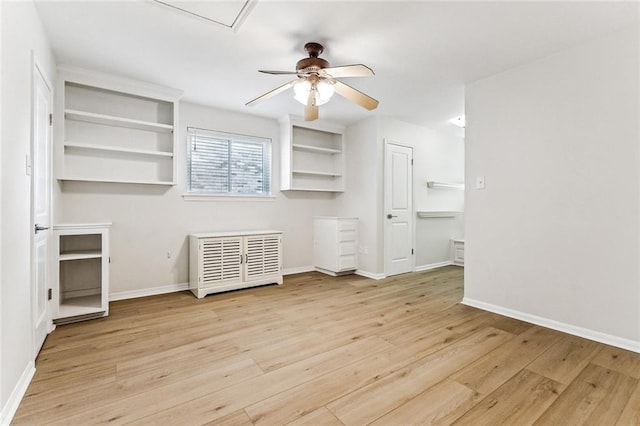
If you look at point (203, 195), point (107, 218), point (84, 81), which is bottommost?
point (107, 218)

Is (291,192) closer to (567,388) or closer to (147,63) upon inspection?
(147,63)

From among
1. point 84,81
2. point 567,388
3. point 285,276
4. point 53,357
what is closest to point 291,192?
point 285,276

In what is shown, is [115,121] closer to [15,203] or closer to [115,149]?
[115,149]

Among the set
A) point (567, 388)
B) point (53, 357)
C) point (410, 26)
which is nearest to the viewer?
point (567, 388)

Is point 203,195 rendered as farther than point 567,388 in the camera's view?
Yes

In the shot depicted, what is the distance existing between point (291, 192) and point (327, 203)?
2.49 feet

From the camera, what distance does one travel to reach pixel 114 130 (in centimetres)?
351

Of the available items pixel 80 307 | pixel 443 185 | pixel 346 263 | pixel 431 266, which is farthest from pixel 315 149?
pixel 80 307

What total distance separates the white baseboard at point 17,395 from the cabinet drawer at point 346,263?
3.49m

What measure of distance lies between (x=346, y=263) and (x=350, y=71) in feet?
10.0

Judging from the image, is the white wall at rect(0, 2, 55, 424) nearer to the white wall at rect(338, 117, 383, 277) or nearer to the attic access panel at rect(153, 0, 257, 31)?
the attic access panel at rect(153, 0, 257, 31)

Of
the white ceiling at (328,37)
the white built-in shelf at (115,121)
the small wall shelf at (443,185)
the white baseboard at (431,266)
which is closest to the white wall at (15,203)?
the white ceiling at (328,37)

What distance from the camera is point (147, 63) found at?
9.62ft

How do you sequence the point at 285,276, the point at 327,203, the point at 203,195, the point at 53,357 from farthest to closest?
the point at 327,203 < the point at 285,276 < the point at 203,195 < the point at 53,357
